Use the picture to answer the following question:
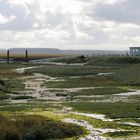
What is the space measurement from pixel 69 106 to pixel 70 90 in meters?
16.5

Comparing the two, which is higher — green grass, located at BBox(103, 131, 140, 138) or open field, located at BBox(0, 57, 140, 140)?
open field, located at BBox(0, 57, 140, 140)

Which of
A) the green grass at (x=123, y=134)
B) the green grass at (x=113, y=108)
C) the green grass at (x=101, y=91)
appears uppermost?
the green grass at (x=113, y=108)

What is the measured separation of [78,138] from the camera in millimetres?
28688

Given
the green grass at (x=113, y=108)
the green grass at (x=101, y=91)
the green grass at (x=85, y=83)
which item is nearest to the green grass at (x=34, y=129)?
the green grass at (x=113, y=108)

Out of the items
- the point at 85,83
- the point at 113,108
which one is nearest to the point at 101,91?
the point at 85,83

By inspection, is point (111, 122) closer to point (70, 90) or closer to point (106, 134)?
point (106, 134)

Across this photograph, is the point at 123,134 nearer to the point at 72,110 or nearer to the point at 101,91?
the point at 72,110

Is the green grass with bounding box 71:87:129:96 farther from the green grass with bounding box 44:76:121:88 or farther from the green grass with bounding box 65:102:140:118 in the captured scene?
the green grass with bounding box 65:102:140:118

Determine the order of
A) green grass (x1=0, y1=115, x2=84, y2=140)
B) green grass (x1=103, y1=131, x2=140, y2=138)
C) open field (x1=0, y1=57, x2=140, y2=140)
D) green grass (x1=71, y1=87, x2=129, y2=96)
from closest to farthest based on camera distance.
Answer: green grass (x1=0, y1=115, x2=84, y2=140) < open field (x1=0, y1=57, x2=140, y2=140) < green grass (x1=103, y1=131, x2=140, y2=138) < green grass (x1=71, y1=87, x2=129, y2=96)

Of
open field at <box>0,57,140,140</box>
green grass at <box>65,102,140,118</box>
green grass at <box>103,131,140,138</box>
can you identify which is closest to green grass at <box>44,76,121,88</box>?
open field at <box>0,57,140,140</box>

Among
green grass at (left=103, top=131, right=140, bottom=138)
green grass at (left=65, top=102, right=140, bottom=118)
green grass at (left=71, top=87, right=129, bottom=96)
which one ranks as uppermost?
green grass at (left=65, top=102, right=140, bottom=118)

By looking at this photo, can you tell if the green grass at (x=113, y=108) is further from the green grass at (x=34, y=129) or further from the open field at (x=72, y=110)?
the green grass at (x=34, y=129)

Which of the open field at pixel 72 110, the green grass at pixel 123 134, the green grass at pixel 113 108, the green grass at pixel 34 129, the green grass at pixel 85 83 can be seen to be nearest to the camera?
the green grass at pixel 34 129

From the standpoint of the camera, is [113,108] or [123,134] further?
[113,108]
